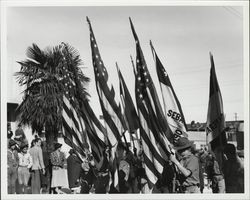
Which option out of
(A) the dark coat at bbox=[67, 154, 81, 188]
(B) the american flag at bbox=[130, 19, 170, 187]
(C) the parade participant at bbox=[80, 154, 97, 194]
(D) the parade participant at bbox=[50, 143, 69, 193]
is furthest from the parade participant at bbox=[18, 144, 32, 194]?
(B) the american flag at bbox=[130, 19, 170, 187]

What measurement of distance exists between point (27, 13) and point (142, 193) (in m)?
2.59

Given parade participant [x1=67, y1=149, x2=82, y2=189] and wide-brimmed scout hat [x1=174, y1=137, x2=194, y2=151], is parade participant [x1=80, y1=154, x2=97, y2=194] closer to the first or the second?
parade participant [x1=67, y1=149, x2=82, y2=189]

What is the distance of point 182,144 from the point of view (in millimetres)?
Result: 6043

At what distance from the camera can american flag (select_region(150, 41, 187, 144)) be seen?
6.04 meters

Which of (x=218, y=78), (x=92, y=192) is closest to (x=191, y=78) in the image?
(x=218, y=78)

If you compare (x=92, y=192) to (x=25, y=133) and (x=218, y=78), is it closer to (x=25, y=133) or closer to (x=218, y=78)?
(x=25, y=133)

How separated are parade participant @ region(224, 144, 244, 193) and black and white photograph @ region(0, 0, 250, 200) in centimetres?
1

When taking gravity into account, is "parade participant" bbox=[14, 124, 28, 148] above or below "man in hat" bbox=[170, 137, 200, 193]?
above

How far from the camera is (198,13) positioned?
19.7ft

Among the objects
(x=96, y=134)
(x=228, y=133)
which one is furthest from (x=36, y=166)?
(x=228, y=133)

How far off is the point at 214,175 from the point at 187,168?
1.10 ft

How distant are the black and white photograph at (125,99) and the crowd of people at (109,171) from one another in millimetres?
12

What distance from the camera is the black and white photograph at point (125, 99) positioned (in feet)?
19.6

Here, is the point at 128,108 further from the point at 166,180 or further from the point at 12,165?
the point at 12,165
